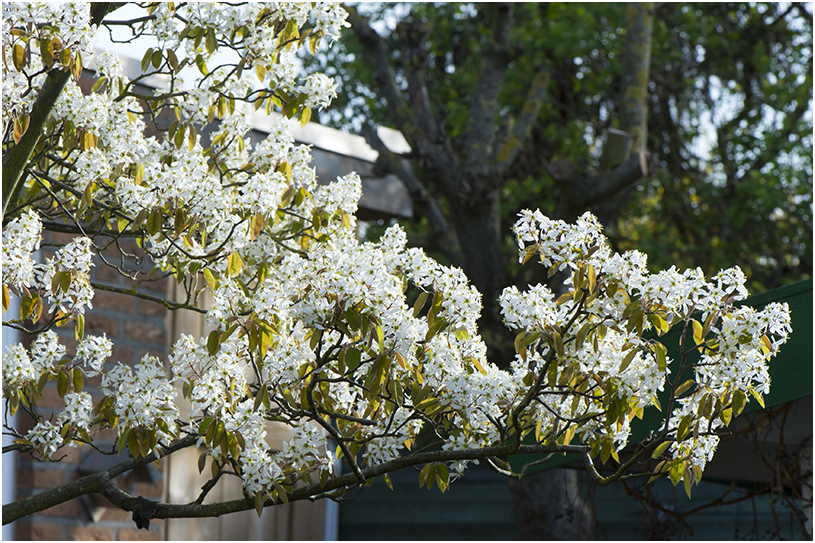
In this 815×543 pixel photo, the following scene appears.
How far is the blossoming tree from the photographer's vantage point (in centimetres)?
174

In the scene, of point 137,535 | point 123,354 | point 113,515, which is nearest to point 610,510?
point 137,535

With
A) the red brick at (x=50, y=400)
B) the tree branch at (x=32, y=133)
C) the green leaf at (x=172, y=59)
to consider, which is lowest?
the red brick at (x=50, y=400)

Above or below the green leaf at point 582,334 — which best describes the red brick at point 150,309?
above

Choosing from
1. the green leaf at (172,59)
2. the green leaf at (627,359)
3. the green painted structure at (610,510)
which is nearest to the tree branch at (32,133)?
the green leaf at (172,59)

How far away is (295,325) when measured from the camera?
217 cm

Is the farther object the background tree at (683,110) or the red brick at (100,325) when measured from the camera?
the background tree at (683,110)

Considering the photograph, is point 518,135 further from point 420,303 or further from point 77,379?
point 77,379

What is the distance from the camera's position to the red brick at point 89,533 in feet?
9.84

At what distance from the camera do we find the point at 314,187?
2.47 meters

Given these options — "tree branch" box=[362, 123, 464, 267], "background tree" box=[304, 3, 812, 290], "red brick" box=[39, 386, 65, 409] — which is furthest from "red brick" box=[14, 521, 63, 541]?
"background tree" box=[304, 3, 812, 290]

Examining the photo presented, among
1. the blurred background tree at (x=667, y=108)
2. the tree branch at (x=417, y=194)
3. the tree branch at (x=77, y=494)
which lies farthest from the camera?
the blurred background tree at (x=667, y=108)

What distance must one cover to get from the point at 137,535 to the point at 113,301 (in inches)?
36.0

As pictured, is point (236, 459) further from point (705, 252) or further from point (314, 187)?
point (705, 252)

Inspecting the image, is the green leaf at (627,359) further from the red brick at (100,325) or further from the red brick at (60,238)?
the red brick at (60,238)
